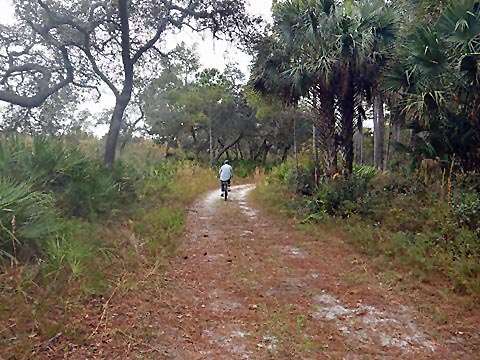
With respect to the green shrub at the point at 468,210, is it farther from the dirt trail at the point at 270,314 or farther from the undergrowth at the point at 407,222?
the dirt trail at the point at 270,314

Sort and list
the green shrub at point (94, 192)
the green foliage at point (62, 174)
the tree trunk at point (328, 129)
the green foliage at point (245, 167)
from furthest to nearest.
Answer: the green foliage at point (245, 167) < the tree trunk at point (328, 129) < the green shrub at point (94, 192) < the green foliage at point (62, 174)

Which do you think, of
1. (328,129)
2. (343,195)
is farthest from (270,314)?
(328,129)

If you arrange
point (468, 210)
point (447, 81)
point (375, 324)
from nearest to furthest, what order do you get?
point (375, 324) < point (468, 210) < point (447, 81)

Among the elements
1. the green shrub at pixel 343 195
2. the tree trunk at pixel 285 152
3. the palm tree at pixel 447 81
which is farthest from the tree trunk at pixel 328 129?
the tree trunk at pixel 285 152

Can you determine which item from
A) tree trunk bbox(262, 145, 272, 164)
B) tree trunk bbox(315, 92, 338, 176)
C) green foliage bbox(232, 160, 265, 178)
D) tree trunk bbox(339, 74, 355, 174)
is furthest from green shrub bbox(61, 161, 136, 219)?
tree trunk bbox(262, 145, 272, 164)

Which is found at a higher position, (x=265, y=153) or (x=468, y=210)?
(x=265, y=153)

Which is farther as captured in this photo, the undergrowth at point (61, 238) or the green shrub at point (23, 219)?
the green shrub at point (23, 219)

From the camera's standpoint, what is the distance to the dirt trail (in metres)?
3.96

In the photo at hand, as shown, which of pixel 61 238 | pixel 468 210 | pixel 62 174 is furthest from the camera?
pixel 62 174

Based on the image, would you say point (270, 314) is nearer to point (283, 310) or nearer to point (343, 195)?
point (283, 310)

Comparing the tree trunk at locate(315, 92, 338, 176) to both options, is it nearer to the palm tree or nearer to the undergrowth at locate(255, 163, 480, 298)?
the undergrowth at locate(255, 163, 480, 298)

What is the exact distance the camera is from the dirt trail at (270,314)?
3963 mm

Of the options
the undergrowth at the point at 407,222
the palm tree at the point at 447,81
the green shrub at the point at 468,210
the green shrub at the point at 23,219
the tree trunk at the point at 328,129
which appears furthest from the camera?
the tree trunk at the point at 328,129

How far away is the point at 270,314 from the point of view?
15.9 feet
